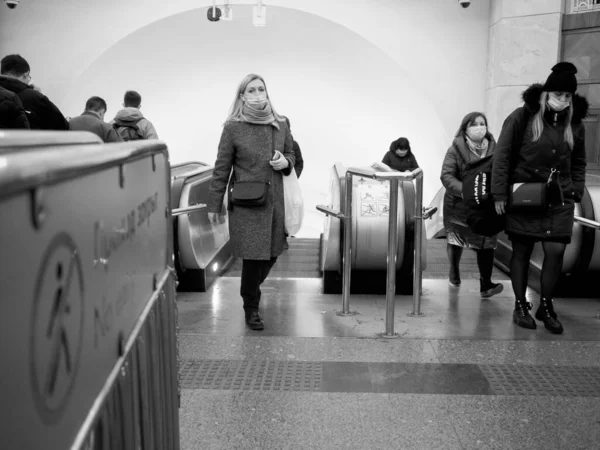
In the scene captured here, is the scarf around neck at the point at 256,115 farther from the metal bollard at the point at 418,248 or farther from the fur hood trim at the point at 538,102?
the fur hood trim at the point at 538,102

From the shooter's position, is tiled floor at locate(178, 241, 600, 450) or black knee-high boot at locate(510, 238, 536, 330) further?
black knee-high boot at locate(510, 238, 536, 330)

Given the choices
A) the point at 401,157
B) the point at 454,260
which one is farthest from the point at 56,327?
the point at 401,157

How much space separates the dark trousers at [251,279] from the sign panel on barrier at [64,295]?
2788 millimetres

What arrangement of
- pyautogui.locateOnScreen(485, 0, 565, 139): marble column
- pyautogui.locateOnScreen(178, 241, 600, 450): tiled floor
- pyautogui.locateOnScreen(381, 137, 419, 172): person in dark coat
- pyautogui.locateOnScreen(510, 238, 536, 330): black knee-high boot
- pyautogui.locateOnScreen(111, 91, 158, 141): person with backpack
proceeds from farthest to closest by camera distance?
pyautogui.locateOnScreen(485, 0, 565, 139): marble column → pyautogui.locateOnScreen(381, 137, 419, 172): person in dark coat → pyautogui.locateOnScreen(111, 91, 158, 141): person with backpack → pyautogui.locateOnScreen(510, 238, 536, 330): black knee-high boot → pyautogui.locateOnScreen(178, 241, 600, 450): tiled floor

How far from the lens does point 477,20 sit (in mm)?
11039

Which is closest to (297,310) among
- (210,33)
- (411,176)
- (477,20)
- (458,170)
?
(411,176)

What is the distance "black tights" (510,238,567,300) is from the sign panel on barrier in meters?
3.29

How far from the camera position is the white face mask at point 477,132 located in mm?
5164

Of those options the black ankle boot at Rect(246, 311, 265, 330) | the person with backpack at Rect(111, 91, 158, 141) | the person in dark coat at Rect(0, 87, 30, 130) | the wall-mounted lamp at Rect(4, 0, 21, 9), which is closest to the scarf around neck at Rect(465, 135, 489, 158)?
the black ankle boot at Rect(246, 311, 265, 330)

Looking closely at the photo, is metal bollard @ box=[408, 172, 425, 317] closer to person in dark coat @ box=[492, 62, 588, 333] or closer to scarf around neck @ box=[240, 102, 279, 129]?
person in dark coat @ box=[492, 62, 588, 333]

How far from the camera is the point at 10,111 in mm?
Answer: 3777

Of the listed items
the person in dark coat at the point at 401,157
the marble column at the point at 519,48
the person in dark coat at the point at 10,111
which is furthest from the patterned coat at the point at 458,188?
the marble column at the point at 519,48

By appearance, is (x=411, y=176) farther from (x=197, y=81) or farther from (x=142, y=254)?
(x=197, y=81)

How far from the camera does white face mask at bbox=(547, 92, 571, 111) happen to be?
396cm
